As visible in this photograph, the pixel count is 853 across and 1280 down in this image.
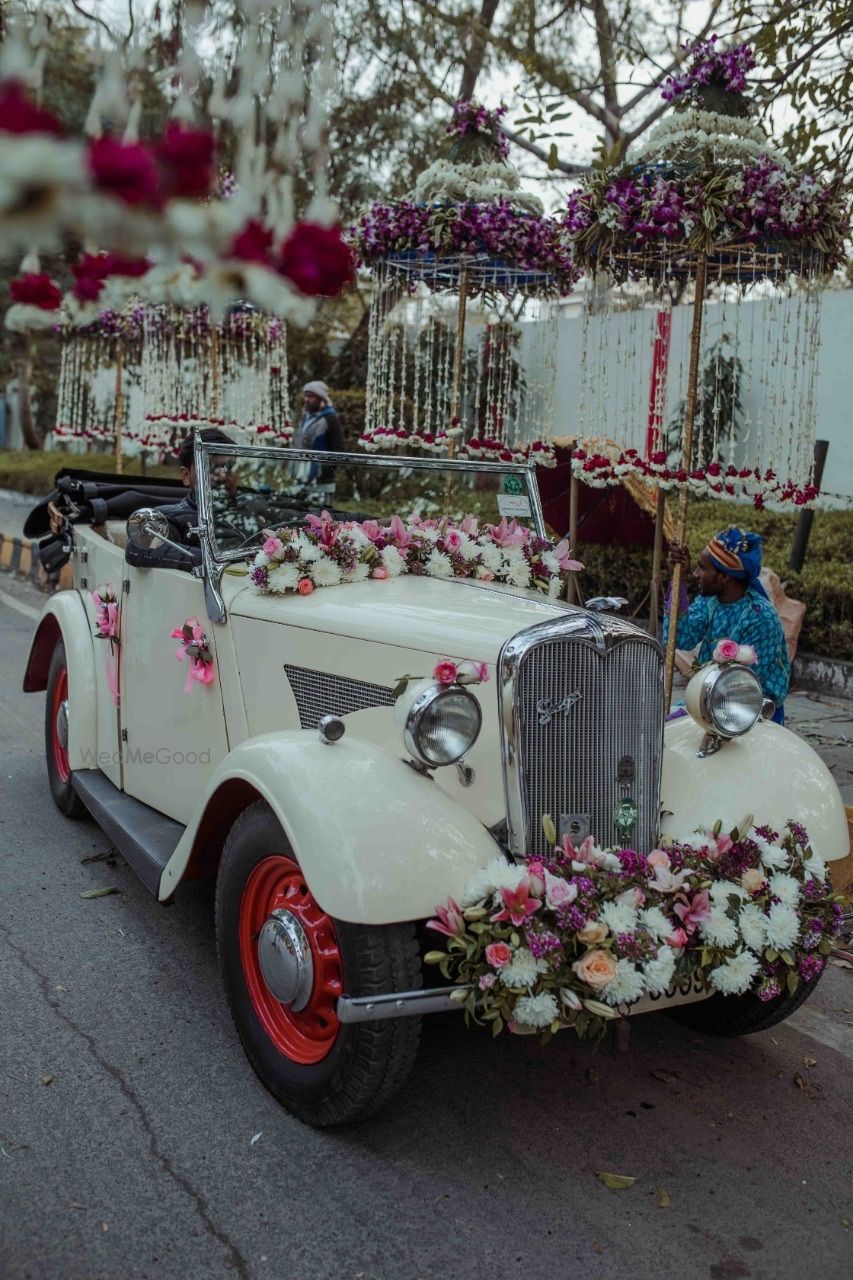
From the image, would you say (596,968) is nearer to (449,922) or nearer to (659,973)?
(659,973)

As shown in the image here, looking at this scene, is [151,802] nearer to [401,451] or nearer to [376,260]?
[376,260]

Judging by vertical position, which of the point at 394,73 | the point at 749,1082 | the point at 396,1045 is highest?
the point at 394,73

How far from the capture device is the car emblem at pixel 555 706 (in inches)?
114

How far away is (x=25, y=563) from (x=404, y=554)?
10438mm

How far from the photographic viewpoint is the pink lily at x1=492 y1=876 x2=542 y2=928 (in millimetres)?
2514

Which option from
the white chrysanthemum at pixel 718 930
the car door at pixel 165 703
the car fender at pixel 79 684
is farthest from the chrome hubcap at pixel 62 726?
the white chrysanthemum at pixel 718 930

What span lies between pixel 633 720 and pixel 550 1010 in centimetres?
91

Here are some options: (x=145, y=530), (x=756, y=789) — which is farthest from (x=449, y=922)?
(x=145, y=530)

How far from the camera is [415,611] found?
335cm

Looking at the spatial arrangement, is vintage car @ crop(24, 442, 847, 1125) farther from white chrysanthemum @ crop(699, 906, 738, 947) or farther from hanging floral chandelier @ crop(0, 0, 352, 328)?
hanging floral chandelier @ crop(0, 0, 352, 328)

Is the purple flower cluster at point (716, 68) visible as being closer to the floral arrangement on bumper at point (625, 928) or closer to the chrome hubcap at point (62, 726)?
the floral arrangement on bumper at point (625, 928)

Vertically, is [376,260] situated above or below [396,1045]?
above

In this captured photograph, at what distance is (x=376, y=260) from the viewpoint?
7047 millimetres

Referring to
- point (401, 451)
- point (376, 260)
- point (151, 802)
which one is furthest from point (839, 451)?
point (151, 802)
